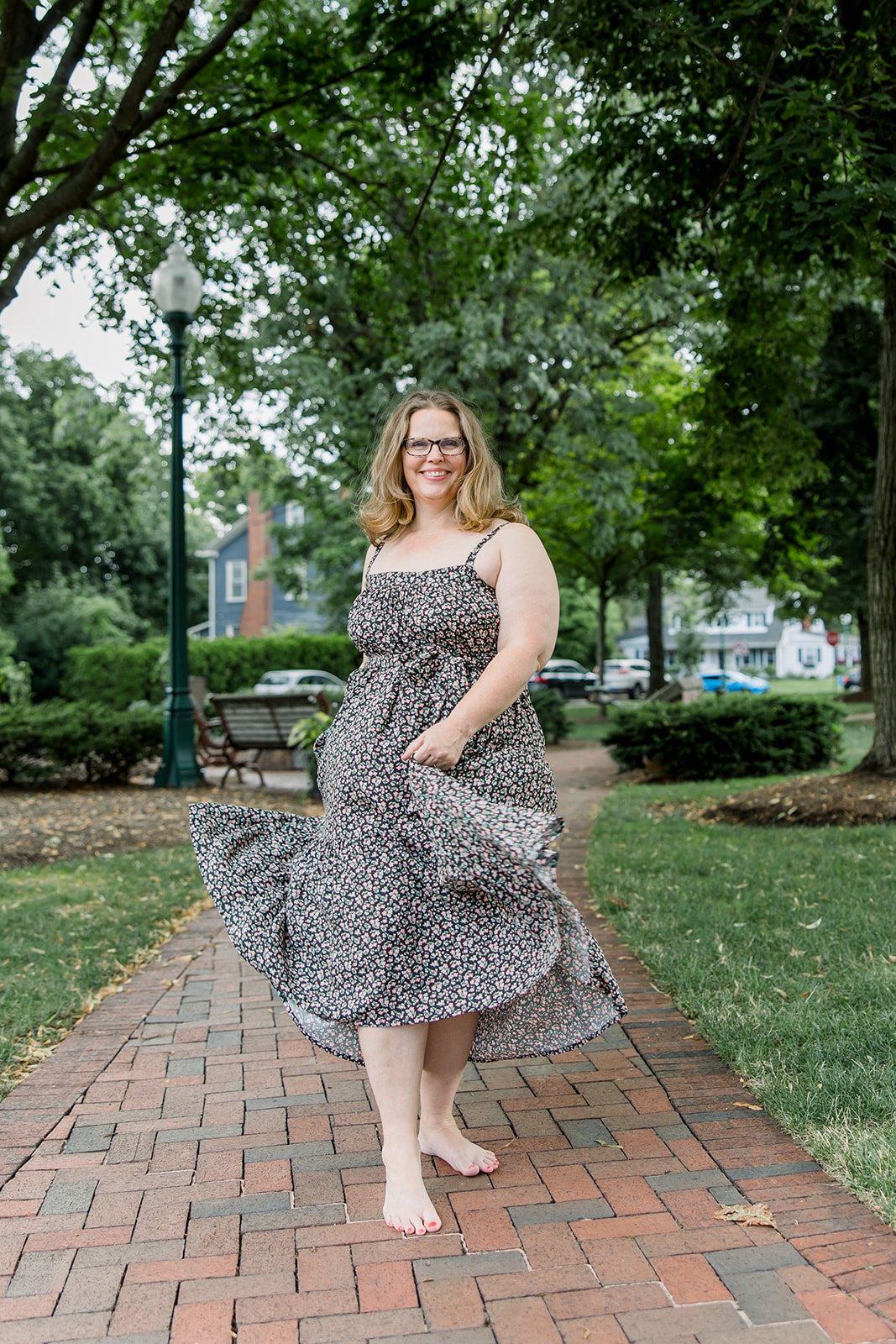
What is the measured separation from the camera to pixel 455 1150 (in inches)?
114

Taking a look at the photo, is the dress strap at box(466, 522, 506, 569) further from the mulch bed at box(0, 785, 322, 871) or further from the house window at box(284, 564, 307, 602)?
the house window at box(284, 564, 307, 602)

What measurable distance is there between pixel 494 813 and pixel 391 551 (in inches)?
35.0

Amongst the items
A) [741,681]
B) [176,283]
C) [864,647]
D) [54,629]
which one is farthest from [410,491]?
[741,681]

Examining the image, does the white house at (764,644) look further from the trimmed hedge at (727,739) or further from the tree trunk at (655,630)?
the trimmed hedge at (727,739)

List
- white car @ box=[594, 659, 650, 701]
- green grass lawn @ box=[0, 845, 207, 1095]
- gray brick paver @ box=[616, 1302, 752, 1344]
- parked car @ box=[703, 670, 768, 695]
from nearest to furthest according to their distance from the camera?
gray brick paver @ box=[616, 1302, 752, 1344] < green grass lawn @ box=[0, 845, 207, 1095] < white car @ box=[594, 659, 650, 701] < parked car @ box=[703, 670, 768, 695]

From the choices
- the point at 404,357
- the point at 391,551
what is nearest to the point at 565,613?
the point at 404,357

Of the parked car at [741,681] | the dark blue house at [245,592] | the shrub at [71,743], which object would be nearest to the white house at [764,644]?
the parked car at [741,681]

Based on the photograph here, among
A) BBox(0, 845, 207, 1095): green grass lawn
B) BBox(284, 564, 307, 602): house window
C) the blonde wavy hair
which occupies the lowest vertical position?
BBox(0, 845, 207, 1095): green grass lawn

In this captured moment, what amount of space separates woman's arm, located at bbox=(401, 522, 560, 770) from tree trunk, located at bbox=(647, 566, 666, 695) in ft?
69.8

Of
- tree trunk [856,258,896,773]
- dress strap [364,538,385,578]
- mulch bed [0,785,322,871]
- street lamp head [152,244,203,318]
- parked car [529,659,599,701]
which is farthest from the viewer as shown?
parked car [529,659,599,701]

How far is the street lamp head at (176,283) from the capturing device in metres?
9.73

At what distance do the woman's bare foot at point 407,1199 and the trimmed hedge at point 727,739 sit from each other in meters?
9.34

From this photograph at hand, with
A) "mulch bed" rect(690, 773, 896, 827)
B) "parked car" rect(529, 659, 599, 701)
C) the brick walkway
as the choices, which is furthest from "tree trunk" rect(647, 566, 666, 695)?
the brick walkway

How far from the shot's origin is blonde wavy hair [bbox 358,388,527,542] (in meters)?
2.94
